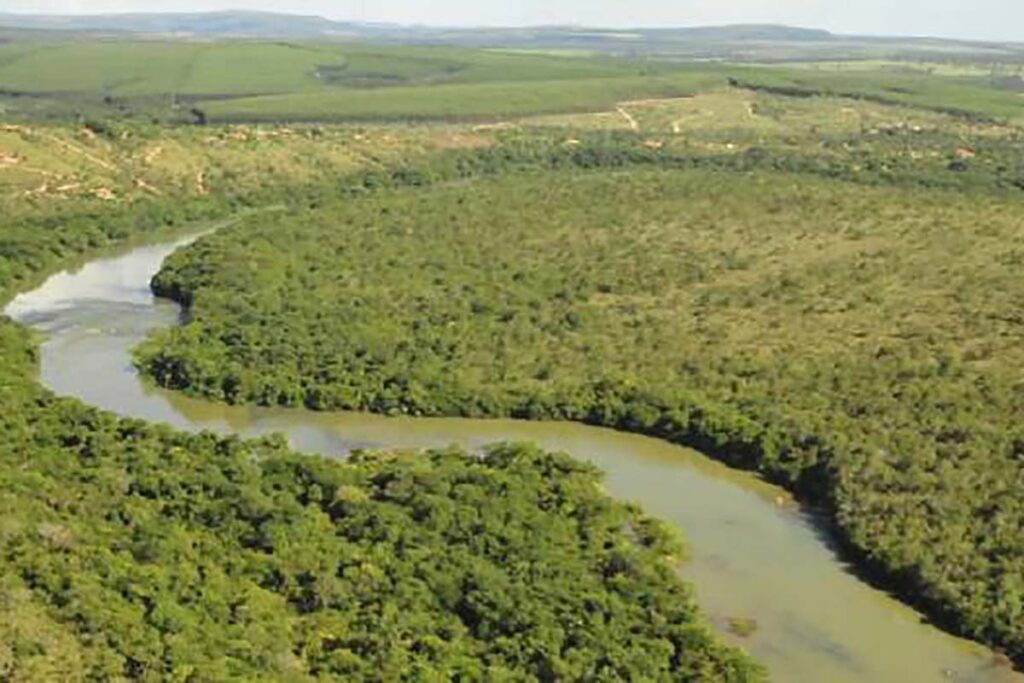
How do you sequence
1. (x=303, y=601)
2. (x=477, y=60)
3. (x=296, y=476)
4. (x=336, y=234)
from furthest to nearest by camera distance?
(x=477, y=60)
(x=336, y=234)
(x=296, y=476)
(x=303, y=601)

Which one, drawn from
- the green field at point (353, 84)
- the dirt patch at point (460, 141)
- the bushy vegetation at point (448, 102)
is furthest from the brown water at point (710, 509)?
the bushy vegetation at point (448, 102)

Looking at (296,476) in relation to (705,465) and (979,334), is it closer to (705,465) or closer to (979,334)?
(705,465)

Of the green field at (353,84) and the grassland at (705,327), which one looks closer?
the grassland at (705,327)

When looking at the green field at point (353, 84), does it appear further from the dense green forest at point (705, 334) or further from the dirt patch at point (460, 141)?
the dense green forest at point (705, 334)

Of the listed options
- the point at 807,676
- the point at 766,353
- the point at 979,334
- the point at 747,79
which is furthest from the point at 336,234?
the point at 747,79

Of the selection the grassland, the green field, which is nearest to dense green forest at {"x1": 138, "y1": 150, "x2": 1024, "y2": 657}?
the grassland

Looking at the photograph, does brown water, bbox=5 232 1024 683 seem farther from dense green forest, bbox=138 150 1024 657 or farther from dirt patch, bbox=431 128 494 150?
dirt patch, bbox=431 128 494 150

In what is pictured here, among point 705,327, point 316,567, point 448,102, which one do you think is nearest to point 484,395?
point 705,327
